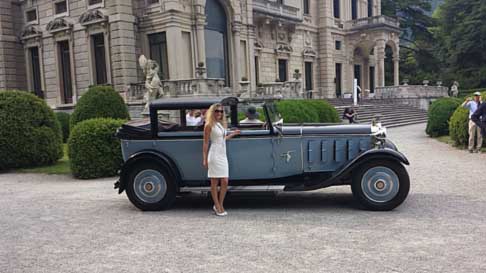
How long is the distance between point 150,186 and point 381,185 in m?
3.62

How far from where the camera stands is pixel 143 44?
23047 mm

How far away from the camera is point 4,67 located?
26172 millimetres

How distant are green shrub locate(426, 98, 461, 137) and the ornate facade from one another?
9567 millimetres

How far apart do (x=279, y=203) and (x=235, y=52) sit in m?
19.8

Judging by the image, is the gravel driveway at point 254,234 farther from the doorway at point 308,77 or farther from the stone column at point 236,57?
the doorway at point 308,77

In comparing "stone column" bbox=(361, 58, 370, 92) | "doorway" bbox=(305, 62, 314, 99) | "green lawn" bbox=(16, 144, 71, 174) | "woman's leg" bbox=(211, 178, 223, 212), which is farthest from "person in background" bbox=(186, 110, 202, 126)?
"stone column" bbox=(361, 58, 370, 92)

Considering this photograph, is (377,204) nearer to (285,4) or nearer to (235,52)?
(235,52)

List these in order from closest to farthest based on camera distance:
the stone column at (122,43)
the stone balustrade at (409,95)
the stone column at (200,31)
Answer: the stone column at (122,43), the stone column at (200,31), the stone balustrade at (409,95)

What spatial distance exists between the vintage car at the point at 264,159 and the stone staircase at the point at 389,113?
1902cm

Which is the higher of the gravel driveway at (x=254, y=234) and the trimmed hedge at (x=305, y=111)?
the trimmed hedge at (x=305, y=111)

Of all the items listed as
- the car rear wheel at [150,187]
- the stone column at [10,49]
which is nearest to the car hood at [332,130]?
the car rear wheel at [150,187]

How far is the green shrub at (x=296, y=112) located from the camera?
16.0 metres

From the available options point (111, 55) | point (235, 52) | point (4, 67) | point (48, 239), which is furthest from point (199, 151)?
point (4, 67)

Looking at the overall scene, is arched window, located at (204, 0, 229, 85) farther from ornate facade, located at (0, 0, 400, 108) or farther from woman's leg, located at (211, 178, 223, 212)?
woman's leg, located at (211, 178, 223, 212)
